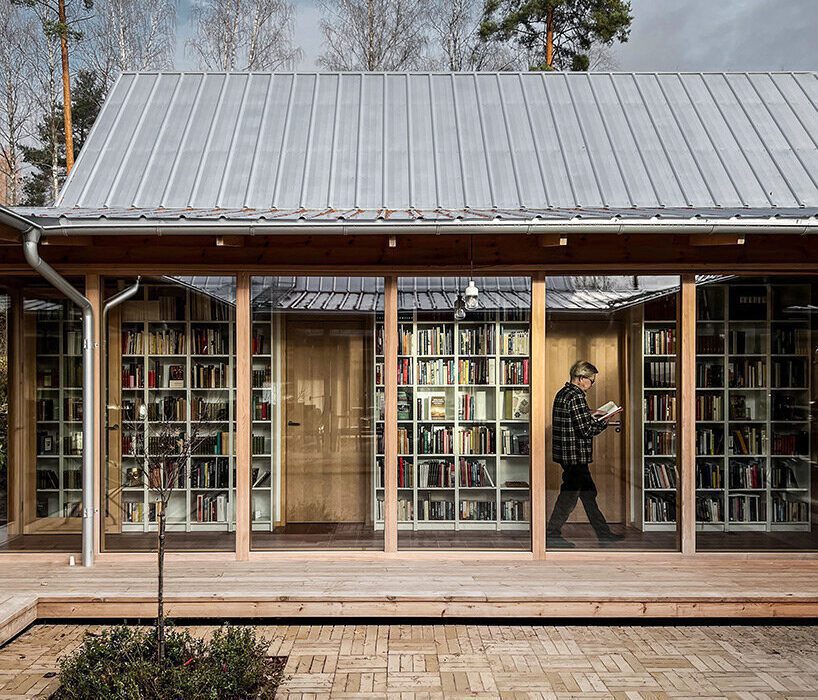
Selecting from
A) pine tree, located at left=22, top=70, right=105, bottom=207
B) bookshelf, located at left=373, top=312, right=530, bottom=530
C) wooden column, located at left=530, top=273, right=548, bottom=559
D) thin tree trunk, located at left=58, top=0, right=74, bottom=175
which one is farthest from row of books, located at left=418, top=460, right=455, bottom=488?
pine tree, located at left=22, top=70, right=105, bottom=207

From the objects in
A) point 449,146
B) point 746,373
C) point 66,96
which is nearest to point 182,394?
point 449,146

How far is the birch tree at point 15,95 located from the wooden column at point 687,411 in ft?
50.1

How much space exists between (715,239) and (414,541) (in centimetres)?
319

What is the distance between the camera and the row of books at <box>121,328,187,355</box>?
20.4 feet

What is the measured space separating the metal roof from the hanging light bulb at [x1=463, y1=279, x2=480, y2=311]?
1.88ft

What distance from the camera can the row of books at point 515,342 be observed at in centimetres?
625

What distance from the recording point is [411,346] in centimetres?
626

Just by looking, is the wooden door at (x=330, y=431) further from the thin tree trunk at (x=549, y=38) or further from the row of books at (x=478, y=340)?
the thin tree trunk at (x=549, y=38)

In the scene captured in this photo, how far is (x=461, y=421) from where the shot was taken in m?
6.39

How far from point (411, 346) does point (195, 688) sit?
323cm

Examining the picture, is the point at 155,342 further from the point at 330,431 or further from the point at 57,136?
the point at 57,136

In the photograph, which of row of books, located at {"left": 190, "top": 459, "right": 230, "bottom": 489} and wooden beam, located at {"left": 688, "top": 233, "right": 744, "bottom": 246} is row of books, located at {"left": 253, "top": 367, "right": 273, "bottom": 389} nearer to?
row of books, located at {"left": 190, "top": 459, "right": 230, "bottom": 489}

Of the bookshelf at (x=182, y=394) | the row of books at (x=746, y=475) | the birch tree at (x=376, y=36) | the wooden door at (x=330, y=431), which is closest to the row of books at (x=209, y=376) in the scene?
the bookshelf at (x=182, y=394)

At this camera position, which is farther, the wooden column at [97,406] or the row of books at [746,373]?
the row of books at [746,373]
